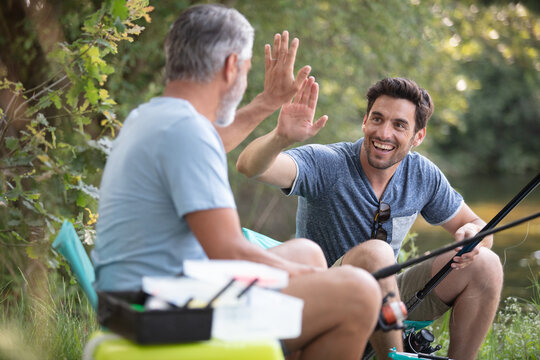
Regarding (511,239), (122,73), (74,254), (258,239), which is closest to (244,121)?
(258,239)

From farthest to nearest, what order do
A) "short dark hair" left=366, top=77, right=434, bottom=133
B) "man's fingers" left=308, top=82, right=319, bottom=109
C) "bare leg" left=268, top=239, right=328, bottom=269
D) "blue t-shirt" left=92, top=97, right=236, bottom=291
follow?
"short dark hair" left=366, top=77, right=434, bottom=133, "man's fingers" left=308, top=82, right=319, bottom=109, "bare leg" left=268, top=239, right=328, bottom=269, "blue t-shirt" left=92, top=97, right=236, bottom=291

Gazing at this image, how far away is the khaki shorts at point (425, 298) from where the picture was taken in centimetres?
297

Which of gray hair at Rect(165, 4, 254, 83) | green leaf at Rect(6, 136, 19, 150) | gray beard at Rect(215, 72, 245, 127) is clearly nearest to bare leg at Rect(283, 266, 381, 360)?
gray beard at Rect(215, 72, 245, 127)

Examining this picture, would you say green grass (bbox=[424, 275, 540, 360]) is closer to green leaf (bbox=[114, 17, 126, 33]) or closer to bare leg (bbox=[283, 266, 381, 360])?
bare leg (bbox=[283, 266, 381, 360])

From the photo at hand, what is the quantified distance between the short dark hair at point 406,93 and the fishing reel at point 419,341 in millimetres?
913

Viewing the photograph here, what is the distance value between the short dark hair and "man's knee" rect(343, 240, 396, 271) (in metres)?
0.86

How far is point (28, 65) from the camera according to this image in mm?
4301

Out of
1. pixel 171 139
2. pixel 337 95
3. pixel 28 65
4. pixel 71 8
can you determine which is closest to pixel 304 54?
pixel 337 95

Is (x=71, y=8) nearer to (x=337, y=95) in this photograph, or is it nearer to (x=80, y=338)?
(x=80, y=338)

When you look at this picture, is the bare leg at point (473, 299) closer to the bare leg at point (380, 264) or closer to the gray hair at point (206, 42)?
the bare leg at point (380, 264)

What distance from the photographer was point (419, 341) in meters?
2.84

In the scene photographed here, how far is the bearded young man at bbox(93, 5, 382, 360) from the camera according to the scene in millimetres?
1790

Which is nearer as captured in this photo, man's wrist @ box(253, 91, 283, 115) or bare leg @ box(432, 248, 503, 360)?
man's wrist @ box(253, 91, 283, 115)

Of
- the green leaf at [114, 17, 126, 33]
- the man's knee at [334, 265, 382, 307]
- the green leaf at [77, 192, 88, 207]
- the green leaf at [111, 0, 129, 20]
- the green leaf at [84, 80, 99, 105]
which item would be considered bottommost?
the green leaf at [77, 192, 88, 207]
